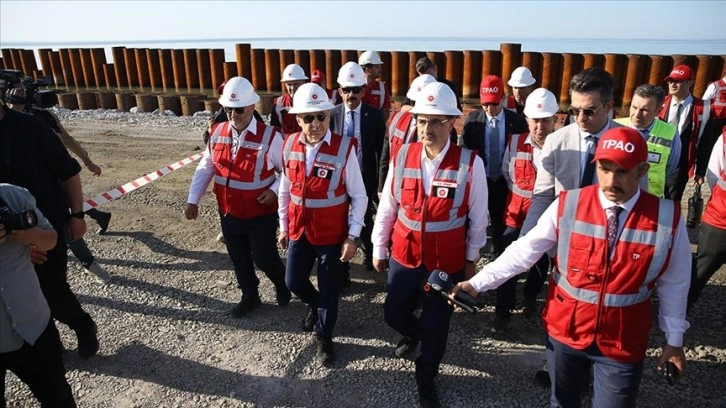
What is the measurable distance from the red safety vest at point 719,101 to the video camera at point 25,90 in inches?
328

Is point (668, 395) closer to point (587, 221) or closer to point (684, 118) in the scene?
point (587, 221)

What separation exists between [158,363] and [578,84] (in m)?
3.99

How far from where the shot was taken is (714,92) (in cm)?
654

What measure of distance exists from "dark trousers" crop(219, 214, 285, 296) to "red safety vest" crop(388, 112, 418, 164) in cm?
148

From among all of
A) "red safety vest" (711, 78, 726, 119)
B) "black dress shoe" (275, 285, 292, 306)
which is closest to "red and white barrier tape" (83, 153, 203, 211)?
"black dress shoe" (275, 285, 292, 306)

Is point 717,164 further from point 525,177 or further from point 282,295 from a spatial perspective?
point 282,295

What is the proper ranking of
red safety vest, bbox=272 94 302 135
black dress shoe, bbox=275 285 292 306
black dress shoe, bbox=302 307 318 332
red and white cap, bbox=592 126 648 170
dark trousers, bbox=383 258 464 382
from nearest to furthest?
red and white cap, bbox=592 126 648 170 → dark trousers, bbox=383 258 464 382 → black dress shoe, bbox=302 307 318 332 → black dress shoe, bbox=275 285 292 306 → red safety vest, bbox=272 94 302 135

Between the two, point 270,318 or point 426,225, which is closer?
point 426,225

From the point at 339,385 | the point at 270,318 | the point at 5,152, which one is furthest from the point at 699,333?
the point at 5,152

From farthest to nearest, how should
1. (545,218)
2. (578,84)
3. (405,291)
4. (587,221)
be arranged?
1. (405,291)
2. (578,84)
3. (545,218)
4. (587,221)

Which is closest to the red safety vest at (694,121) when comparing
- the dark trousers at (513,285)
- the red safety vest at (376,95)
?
the dark trousers at (513,285)

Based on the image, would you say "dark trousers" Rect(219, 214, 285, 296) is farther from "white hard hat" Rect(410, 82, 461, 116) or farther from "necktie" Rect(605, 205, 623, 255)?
"necktie" Rect(605, 205, 623, 255)

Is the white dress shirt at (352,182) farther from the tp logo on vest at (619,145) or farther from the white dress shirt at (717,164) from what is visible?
the white dress shirt at (717,164)

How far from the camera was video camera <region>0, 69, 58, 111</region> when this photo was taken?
4.49 metres
